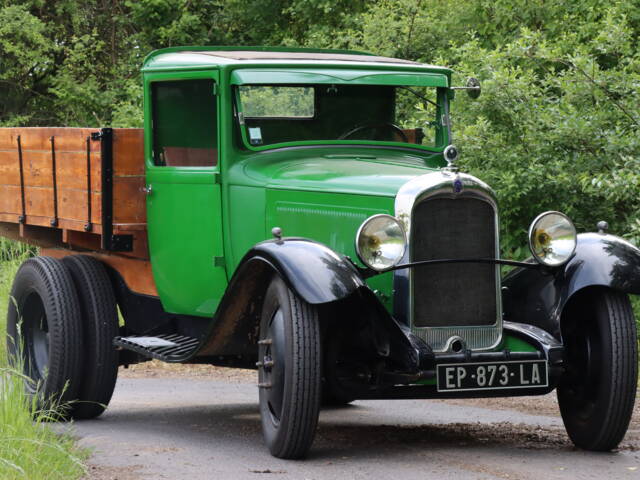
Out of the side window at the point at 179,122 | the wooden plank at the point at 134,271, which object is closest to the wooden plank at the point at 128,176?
the side window at the point at 179,122

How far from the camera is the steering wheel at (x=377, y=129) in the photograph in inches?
261

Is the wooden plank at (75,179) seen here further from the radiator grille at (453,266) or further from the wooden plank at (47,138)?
the radiator grille at (453,266)

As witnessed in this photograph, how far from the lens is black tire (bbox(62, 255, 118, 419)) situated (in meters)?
6.93

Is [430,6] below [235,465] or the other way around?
the other way around

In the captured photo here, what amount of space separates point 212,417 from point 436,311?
85.3 inches

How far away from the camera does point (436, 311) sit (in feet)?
17.9

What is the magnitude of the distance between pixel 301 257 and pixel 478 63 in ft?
17.6

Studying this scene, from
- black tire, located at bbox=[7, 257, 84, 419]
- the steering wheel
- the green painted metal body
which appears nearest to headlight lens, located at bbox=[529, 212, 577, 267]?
the green painted metal body

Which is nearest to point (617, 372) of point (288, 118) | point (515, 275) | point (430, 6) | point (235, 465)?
point (515, 275)

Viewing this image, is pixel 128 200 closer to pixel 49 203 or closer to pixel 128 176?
pixel 128 176

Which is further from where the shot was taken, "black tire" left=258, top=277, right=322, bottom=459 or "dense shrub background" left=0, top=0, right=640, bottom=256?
"dense shrub background" left=0, top=0, right=640, bottom=256

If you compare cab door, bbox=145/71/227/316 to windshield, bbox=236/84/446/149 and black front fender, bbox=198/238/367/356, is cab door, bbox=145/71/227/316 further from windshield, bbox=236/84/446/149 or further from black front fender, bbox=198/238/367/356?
black front fender, bbox=198/238/367/356

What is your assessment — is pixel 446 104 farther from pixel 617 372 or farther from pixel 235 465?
pixel 235 465

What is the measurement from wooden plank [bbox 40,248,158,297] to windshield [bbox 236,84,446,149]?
1222mm
